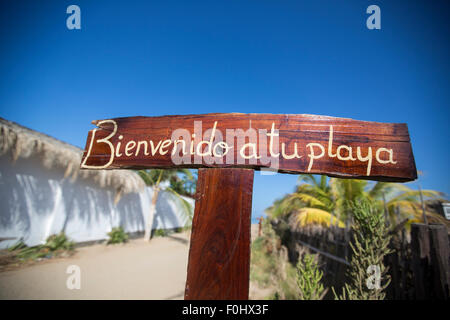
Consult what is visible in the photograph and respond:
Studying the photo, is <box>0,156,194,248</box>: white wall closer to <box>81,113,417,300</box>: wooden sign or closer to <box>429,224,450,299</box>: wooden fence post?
<box>81,113,417,300</box>: wooden sign

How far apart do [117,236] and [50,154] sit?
12.6 feet

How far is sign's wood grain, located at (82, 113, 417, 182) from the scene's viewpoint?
0.87 meters

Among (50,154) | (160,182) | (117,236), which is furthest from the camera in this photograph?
(160,182)

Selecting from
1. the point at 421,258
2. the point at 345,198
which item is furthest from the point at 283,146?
the point at 345,198

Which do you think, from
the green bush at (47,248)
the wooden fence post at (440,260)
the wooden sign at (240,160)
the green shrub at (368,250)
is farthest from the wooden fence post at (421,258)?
the green bush at (47,248)

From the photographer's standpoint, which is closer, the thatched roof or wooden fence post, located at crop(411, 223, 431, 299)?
wooden fence post, located at crop(411, 223, 431, 299)

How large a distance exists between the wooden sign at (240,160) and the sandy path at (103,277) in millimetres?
3834

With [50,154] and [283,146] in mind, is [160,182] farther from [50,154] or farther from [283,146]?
[283,146]

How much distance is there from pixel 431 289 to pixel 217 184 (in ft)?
9.39

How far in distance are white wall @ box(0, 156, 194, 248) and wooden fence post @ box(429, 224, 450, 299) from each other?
826 centimetres

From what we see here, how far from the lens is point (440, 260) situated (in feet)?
6.51

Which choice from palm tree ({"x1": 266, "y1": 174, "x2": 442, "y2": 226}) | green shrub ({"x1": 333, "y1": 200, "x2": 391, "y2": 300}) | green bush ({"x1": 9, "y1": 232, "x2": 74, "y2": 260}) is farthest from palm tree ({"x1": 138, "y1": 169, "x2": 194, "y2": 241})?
green shrub ({"x1": 333, "y1": 200, "x2": 391, "y2": 300})
